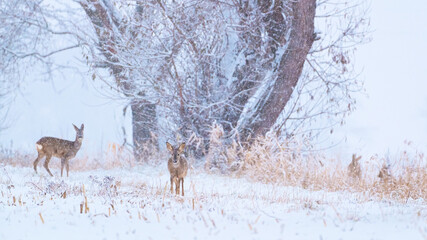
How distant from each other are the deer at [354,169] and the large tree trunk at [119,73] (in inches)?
210

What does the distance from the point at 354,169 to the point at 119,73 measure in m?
6.45

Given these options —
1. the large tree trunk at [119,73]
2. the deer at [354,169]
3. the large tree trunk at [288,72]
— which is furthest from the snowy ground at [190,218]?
the large tree trunk at [119,73]

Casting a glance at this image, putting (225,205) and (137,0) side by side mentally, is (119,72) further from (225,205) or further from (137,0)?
(225,205)

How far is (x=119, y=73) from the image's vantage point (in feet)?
42.5

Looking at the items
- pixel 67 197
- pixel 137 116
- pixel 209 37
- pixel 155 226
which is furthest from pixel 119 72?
pixel 155 226

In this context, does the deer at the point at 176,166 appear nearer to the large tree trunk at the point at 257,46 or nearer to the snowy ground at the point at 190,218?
the snowy ground at the point at 190,218

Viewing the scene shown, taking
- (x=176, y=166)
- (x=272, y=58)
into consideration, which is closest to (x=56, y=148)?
(x=176, y=166)

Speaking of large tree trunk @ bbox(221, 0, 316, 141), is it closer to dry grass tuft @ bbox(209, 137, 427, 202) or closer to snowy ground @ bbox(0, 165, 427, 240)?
dry grass tuft @ bbox(209, 137, 427, 202)

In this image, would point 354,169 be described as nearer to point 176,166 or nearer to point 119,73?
point 176,166

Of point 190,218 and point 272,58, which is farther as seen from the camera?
point 272,58

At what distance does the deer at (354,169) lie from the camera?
943 centimetres

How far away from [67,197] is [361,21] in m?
8.69

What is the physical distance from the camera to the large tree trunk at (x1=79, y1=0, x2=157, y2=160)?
1284cm

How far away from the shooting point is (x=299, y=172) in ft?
31.6
